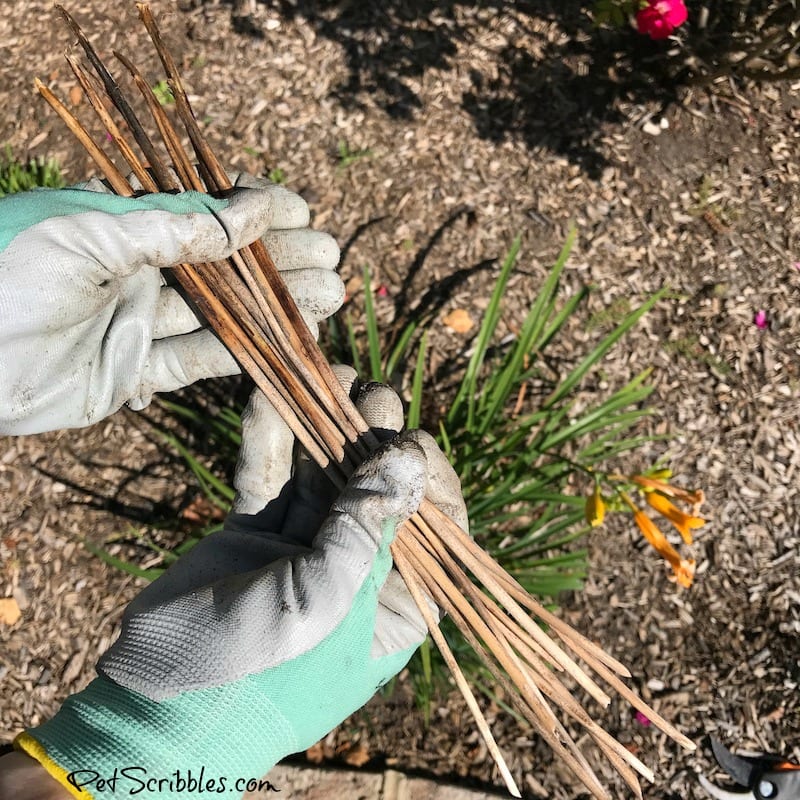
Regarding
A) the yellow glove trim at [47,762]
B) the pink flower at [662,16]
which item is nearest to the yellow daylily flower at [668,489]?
the yellow glove trim at [47,762]

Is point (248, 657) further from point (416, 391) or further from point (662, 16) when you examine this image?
point (662, 16)

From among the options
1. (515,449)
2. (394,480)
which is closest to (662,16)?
(515,449)

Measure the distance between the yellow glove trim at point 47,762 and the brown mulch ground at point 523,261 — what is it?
1182 millimetres

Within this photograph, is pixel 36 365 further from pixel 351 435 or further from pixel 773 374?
pixel 773 374

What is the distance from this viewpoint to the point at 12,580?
2369 mm

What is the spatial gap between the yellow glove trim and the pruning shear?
1.91 m

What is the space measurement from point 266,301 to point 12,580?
5.06 ft

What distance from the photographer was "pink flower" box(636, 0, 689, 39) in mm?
2361

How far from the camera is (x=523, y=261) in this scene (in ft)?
8.86

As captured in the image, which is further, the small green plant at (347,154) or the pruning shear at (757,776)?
the small green plant at (347,154)

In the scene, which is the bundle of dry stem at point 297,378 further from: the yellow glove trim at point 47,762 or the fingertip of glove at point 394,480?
the yellow glove trim at point 47,762

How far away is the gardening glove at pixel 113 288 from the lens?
1354 mm

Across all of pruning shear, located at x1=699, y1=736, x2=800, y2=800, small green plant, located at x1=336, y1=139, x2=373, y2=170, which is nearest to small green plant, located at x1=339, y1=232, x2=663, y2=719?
pruning shear, located at x1=699, y1=736, x2=800, y2=800

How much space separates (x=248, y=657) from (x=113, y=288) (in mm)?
851
